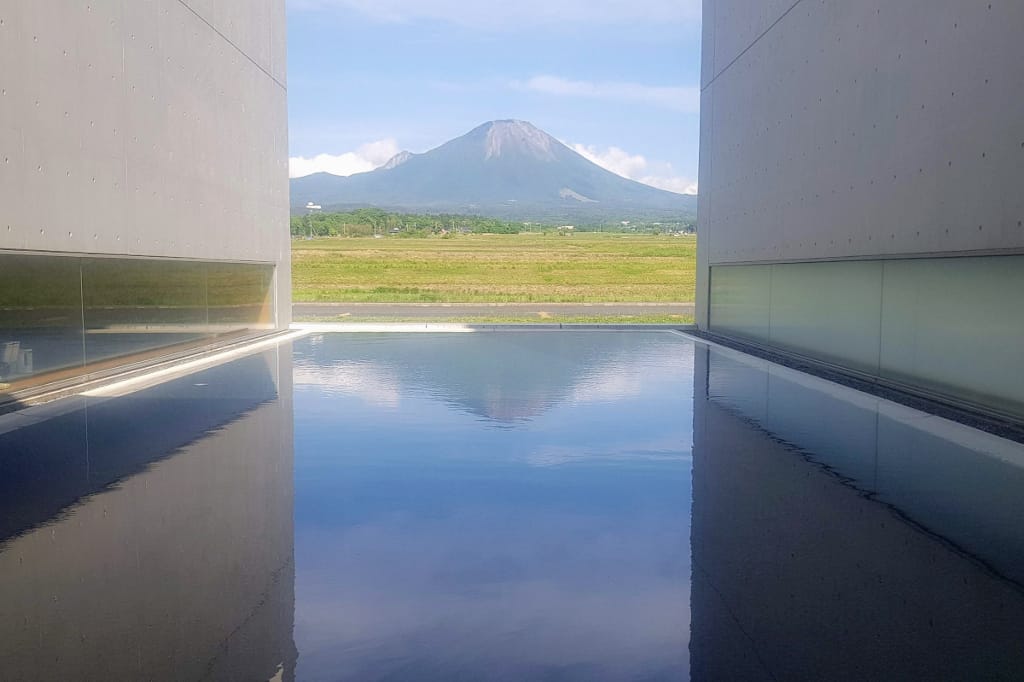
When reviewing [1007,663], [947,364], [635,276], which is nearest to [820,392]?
[947,364]

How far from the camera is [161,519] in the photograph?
486 cm

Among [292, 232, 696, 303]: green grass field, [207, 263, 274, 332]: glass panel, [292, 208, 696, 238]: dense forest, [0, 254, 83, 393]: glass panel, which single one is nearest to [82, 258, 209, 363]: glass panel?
[0, 254, 83, 393]: glass panel

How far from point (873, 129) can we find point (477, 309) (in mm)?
16695

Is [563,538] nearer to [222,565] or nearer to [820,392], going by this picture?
[222,565]

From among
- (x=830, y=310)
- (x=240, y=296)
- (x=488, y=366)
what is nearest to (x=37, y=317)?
(x=488, y=366)

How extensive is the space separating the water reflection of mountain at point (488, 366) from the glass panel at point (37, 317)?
2.57 m

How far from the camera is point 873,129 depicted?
32.3 ft

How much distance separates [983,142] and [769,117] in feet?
20.7

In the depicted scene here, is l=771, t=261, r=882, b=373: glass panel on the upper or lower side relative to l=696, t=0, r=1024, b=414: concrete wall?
lower

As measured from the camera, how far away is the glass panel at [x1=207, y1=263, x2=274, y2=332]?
1495cm

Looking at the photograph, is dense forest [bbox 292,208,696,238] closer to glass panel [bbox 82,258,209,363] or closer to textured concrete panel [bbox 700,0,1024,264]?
textured concrete panel [bbox 700,0,1024,264]

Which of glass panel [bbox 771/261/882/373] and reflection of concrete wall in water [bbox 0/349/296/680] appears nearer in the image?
reflection of concrete wall in water [bbox 0/349/296/680]

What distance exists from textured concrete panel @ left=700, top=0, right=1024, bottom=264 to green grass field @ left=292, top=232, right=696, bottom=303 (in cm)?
1596

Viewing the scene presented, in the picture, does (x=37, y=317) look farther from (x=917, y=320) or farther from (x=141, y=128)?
(x=917, y=320)
